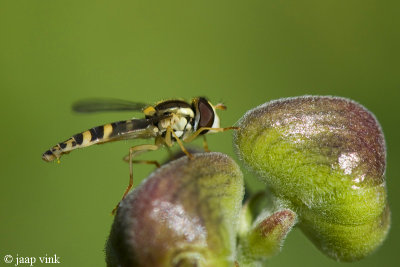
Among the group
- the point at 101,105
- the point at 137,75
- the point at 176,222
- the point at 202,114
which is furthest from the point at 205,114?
the point at 137,75

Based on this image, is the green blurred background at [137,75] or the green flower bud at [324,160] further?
the green blurred background at [137,75]

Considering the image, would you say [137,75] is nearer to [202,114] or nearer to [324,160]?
[202,114]

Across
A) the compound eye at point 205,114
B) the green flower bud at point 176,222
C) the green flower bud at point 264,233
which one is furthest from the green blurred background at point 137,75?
the green flower bud at point 176,222

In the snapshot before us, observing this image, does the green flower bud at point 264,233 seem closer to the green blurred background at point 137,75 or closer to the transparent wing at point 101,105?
the transparent wing at point 101,105

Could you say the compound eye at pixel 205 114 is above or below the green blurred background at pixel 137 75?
below

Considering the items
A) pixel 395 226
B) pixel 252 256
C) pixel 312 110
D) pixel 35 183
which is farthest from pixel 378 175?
pixel 35 183

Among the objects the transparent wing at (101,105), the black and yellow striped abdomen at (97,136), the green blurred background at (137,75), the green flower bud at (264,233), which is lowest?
the green flower bud at (264,233)

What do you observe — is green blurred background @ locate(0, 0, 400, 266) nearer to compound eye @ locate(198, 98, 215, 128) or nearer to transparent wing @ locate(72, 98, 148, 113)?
transparent wing @ locate(72, 98, 148, 113)
